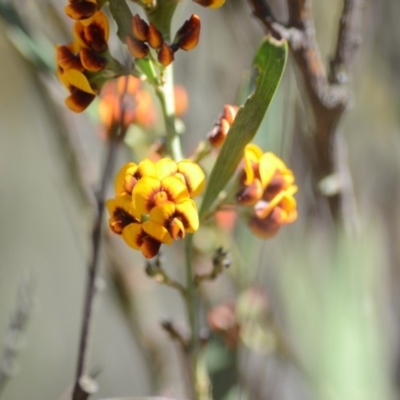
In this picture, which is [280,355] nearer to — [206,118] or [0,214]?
[206,118]

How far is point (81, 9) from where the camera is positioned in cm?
48

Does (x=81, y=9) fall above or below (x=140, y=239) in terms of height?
above

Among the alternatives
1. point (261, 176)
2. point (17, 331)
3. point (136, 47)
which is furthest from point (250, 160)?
point (17, 331)

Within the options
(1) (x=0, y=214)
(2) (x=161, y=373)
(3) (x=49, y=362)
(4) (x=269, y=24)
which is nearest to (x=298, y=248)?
(2) (x=161, y=373)

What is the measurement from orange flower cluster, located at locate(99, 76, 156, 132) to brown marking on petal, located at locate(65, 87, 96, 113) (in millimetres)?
156

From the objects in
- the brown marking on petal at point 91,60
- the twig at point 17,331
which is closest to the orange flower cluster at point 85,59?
the brown marking on petal at point 91,60

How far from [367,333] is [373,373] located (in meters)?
0.05

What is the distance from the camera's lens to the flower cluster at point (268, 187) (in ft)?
1.77

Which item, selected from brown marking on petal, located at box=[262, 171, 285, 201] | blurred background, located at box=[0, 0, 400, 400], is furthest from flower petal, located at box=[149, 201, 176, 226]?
blurred background, located at box=[0, 0, 400, 400]

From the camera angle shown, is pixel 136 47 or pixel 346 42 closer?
pixel 136 47

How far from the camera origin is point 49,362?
2154mm

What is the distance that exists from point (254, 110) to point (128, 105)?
0.22 meters

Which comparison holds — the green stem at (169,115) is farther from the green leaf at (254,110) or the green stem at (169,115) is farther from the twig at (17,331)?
the twig at (17,331)

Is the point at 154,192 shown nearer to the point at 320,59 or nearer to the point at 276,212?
the point at 276,212
